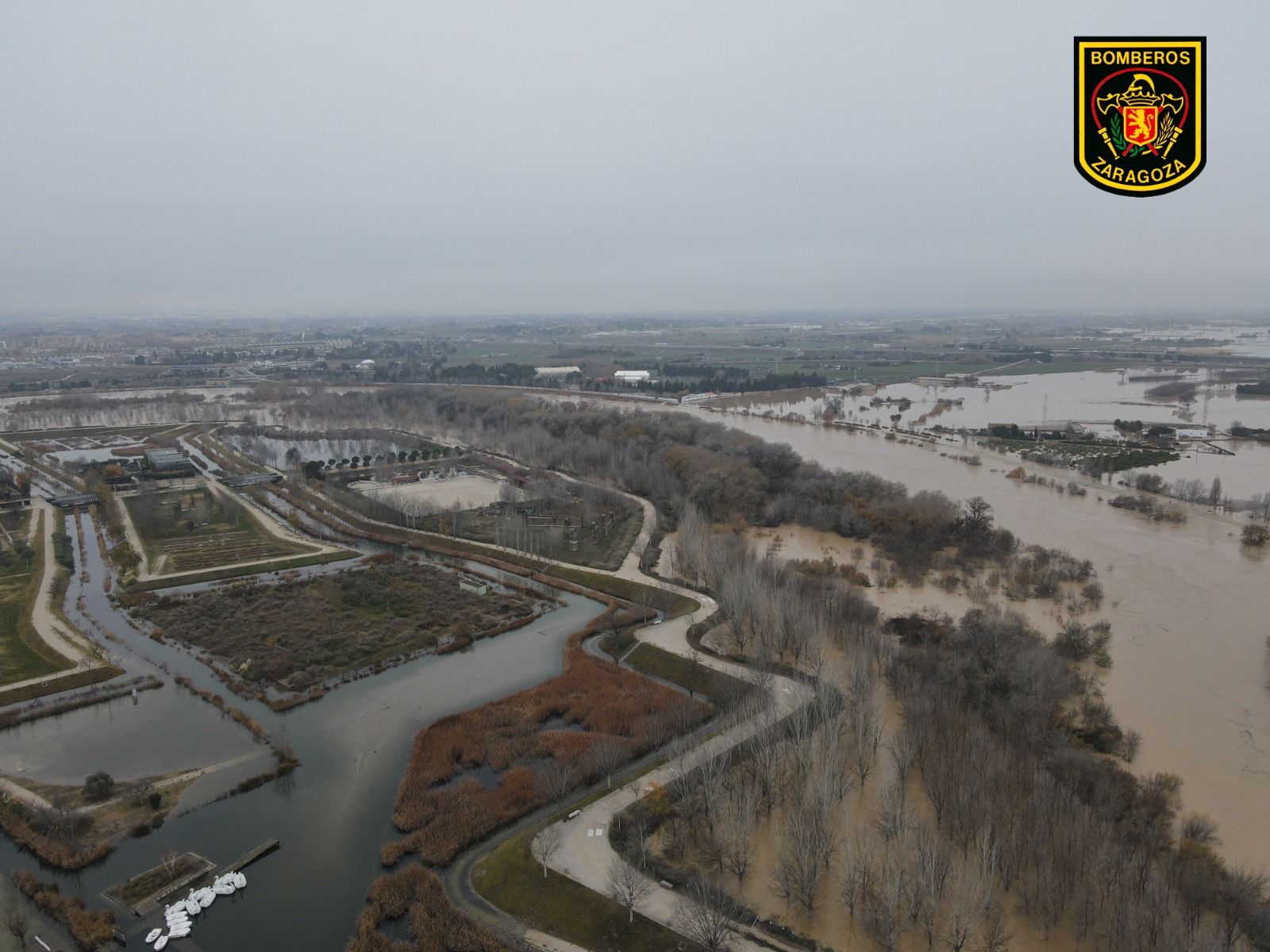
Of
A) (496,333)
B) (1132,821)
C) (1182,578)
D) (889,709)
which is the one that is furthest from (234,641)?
(496,333)

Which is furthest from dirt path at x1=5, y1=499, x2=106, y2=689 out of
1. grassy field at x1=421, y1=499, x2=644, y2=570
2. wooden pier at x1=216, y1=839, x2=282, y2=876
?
grassy field at x1=421, y1=499, x2=644, y2=570

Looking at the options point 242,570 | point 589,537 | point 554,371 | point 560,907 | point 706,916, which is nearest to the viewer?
point 706,916

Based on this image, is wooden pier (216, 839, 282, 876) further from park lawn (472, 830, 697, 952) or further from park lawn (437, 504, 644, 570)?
park lawn (437, 504, 644, 570)

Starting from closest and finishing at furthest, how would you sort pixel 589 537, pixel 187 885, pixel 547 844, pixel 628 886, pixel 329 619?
pixel 628 886 < pixel 187 885 < pixel 547 844 < pixel 329 619 < pixel 589 537

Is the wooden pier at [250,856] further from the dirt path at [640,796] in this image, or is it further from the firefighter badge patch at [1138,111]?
the firefighter badge patch at [1138,111]

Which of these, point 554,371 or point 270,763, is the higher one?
point 554,371

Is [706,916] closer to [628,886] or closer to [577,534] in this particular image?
[628,886]

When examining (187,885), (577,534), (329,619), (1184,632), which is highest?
(577,534)

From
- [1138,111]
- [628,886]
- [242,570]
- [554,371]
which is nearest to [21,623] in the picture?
[242,570]
